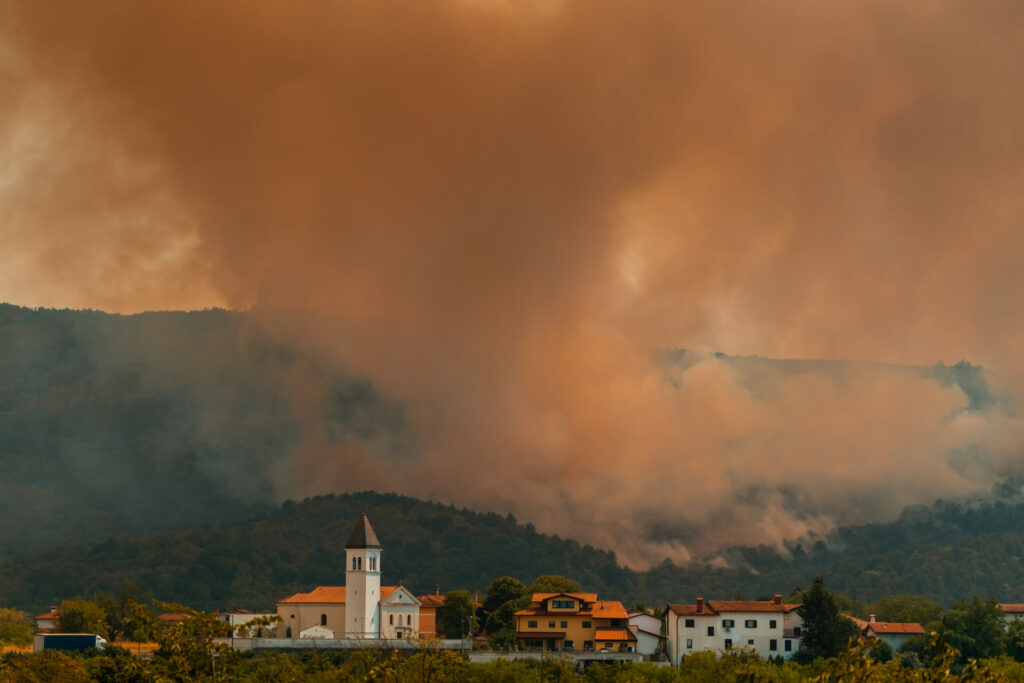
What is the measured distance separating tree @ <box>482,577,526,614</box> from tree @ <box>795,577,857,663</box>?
3602cm

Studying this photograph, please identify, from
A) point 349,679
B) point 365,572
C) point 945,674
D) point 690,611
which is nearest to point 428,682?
point 349,679

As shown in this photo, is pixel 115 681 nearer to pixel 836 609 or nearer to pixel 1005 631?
pixel 836 609

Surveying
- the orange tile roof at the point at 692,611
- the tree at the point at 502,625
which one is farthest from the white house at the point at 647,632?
the tree at the point at 502,625

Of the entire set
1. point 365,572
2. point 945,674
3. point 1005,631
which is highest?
point 365,572

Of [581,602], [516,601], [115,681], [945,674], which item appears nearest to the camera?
[945,674]

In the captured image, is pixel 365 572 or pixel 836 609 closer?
pixel 836 609

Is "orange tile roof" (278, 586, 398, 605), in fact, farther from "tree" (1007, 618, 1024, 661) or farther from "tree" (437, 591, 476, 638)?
"tree" (1007, 618, 1024, 661)

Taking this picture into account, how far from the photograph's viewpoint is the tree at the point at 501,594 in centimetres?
14475

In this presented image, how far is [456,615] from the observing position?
5748 inches

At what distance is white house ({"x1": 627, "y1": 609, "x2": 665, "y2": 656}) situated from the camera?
122062mm

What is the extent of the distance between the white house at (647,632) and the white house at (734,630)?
1954 mm

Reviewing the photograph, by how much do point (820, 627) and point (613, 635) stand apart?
744 inches

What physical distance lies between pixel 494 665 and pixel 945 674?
6718 cm

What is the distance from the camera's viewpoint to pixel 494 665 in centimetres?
9506
